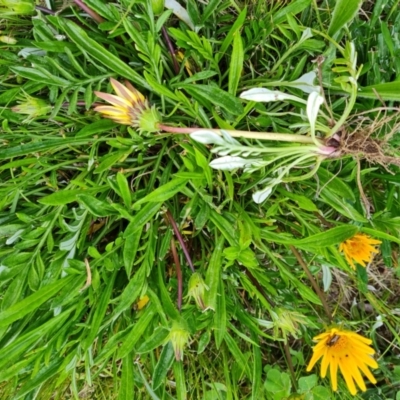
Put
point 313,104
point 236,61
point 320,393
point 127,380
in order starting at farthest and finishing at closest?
point 320,393, point 127,380, point 236,61, point 313,104

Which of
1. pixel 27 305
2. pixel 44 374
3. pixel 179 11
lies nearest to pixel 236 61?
pixel 179 11

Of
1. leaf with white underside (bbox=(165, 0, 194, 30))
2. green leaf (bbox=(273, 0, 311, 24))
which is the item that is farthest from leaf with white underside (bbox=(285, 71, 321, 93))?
leaf with white underside (bbox=(165, 0, 194, 30))

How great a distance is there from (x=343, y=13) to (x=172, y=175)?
0.36m

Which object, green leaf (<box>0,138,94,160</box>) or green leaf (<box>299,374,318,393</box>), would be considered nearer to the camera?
green leaf (<box>0,138,94,160</box>)

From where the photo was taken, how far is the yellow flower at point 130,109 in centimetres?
75

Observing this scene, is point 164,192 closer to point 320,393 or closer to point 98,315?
point 98,315

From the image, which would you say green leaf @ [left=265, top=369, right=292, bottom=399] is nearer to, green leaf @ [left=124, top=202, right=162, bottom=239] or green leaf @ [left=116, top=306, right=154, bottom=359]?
green leaf @ [left=116, top=306, right=154, bottom=359]

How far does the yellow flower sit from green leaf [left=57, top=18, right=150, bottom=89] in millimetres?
62

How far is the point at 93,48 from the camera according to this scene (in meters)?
0.79

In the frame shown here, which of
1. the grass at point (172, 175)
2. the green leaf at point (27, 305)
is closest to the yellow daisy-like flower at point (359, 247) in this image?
the grass at point (172, 175)

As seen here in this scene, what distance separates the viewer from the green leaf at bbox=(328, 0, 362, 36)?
2.45 feet

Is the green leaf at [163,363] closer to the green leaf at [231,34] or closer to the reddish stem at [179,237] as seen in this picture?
the reddish stem at [179,237]

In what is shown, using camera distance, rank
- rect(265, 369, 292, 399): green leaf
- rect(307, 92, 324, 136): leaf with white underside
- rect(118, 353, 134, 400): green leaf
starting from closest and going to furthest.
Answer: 1. rect(307, 92, 324, 136): leaf with white underside
2. rect(118, 353, 134, 400): green leaf
3. rect(265, 369, 292, 399): green leaf

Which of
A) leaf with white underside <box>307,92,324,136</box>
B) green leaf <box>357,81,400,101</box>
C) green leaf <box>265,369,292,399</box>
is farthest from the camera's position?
green leaf <box>265,369,292,399</box>
